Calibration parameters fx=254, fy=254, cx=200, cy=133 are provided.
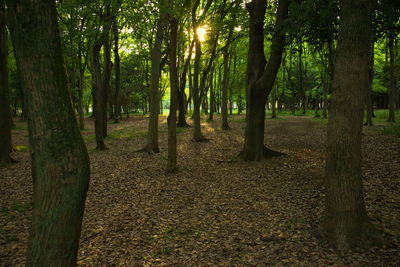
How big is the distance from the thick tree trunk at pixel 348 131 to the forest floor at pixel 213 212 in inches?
17.7

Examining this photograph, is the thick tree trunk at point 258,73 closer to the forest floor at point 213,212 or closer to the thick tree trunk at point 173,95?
the forest floor at point 213,212

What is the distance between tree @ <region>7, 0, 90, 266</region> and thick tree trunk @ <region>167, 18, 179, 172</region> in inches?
269

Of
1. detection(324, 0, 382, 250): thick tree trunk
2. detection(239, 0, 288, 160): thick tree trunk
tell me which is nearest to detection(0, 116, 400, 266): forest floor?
detection(324, 0, 382, 250): thick tree trunk

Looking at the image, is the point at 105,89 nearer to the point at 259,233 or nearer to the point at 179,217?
the point at 179,217

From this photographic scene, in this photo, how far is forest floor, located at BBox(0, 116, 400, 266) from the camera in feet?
16.6

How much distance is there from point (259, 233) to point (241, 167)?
5.41 metres

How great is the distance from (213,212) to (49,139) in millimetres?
5018

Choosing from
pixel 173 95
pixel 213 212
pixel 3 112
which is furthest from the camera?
pixel 3 112

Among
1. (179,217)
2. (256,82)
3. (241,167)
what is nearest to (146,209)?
(179,217)

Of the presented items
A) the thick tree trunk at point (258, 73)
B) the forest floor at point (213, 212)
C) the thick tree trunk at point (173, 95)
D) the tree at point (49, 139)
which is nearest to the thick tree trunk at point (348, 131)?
the forest floor at point (213, 212)

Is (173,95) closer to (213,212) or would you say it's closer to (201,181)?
(201,181)

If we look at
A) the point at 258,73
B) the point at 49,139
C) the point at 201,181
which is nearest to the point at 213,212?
the point at 201,181

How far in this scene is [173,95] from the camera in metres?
10.3

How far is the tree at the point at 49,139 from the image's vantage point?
310 centimetres
